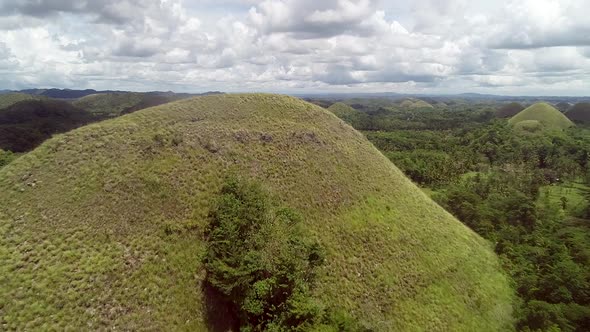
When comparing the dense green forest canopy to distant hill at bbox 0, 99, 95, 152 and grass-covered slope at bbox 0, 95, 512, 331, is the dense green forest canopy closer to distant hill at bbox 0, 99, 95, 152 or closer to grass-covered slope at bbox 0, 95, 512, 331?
grass-covered slope at bbox 0, 95, 512, 331

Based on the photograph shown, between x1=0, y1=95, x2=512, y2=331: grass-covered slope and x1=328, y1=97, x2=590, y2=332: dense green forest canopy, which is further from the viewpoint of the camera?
x1=328, y1=97, x2=590, y2=332: dense green forest canopy

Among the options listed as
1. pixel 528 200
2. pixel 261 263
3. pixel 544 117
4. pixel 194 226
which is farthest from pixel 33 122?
pixel 544 117

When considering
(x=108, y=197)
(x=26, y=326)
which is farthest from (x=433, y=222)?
(x=26, y=326)

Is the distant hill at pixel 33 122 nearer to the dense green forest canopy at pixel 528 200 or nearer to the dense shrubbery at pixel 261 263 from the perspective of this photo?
the dense shrubbery at pixel 261 263

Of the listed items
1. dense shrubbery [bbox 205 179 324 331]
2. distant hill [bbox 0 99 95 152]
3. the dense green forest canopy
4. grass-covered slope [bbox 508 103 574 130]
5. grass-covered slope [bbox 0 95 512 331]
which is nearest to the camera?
dense shrubbery [bbox 205 179 324 331]

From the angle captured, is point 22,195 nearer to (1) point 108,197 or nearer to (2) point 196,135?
(1) point 108,197

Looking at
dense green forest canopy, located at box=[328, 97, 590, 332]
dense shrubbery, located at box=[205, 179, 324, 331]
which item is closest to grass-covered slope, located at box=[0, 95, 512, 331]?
dense shrubbery, located at box=[205, 179, 324, 331]

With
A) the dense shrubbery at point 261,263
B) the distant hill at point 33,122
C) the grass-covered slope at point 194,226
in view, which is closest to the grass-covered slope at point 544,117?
the grass-covered slope at point 194,226
